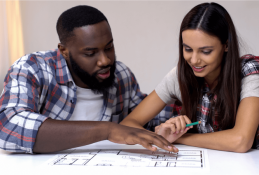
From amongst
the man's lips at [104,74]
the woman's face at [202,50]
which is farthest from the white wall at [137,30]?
the woman's face at [202,50]

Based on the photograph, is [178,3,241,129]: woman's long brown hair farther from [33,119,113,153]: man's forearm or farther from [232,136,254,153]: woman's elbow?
[33,119,113,153]: man's forearm

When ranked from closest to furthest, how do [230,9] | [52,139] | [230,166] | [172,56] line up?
1. [230,166]
2. [52,139]
3. [230,9]
4. [172,56]

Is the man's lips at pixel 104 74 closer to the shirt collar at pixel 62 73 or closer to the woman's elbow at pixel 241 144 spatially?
the shirt collar at pixel 62 73

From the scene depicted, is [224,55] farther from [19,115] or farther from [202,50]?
[19,115]

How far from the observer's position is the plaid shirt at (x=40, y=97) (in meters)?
1.15

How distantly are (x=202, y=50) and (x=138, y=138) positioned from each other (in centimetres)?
46

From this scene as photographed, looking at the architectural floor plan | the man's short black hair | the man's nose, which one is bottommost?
the architectural floor plan

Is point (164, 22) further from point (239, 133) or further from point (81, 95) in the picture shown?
point (239, 133)

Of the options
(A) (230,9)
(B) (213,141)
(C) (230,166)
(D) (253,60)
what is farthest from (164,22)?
(C) (230,166)

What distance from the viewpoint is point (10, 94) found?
4.12 feet

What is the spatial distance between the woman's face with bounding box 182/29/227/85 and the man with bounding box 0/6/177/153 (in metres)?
0.38

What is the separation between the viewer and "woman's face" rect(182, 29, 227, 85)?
1.23 metres

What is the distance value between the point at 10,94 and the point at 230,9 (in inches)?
78.0

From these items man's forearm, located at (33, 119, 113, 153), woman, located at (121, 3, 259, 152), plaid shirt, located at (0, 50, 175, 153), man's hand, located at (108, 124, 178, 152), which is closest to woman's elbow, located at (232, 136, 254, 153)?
woman, located at (121, 3, 259, 152)
